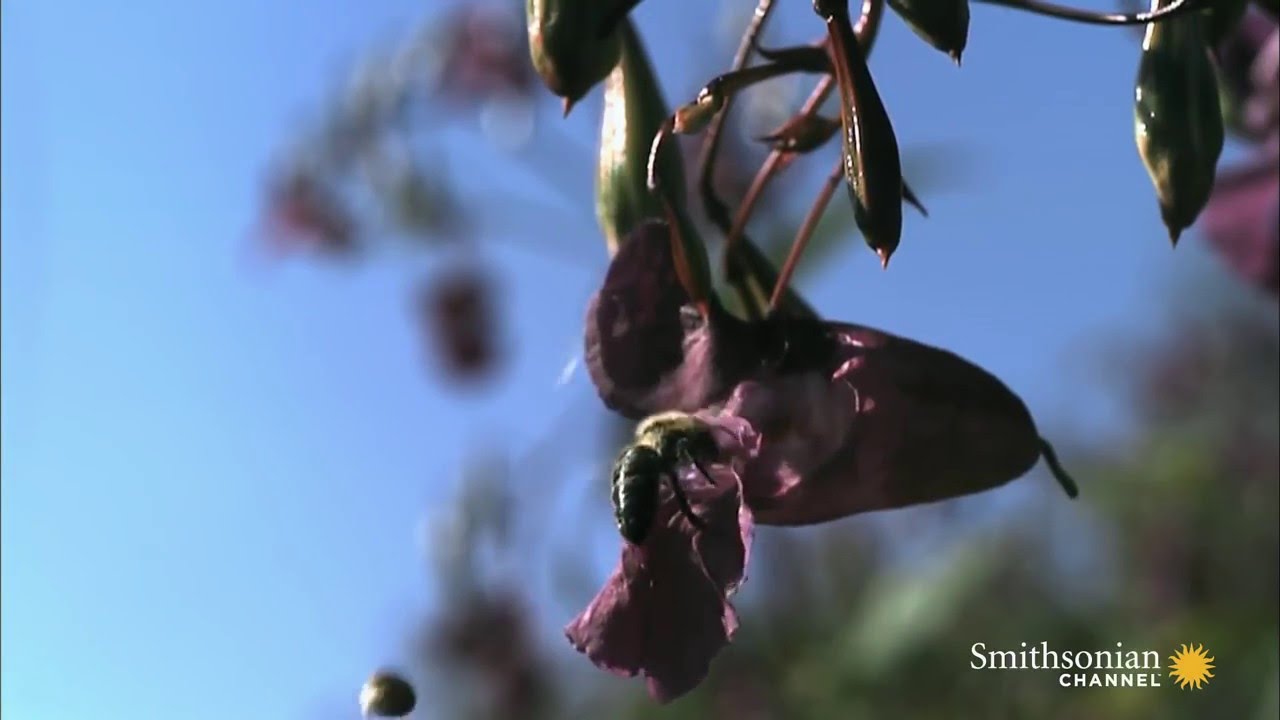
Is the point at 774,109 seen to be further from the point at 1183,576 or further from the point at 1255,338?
the point at 1255,338

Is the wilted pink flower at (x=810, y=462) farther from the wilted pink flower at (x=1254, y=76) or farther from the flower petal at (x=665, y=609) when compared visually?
the wilted pink flower at (x=1254, y=76)

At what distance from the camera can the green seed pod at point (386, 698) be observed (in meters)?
0.36

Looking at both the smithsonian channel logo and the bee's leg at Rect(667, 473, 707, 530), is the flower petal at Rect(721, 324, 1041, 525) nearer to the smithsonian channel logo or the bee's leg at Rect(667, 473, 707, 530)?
the bee's leg at Rect(667, 473, 707, 530)

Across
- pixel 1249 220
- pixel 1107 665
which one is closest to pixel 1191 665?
pixel 1107 665

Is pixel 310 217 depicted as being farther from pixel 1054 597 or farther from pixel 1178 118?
pixel 1178 118

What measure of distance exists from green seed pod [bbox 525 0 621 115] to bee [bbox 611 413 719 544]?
0.09 m

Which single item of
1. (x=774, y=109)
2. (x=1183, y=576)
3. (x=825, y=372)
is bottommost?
(x=1183, y=576)

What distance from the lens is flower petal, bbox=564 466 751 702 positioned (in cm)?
38

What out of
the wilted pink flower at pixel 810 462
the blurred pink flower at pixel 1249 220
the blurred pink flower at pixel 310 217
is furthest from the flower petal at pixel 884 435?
the blurred pink flower at pixel 310 217

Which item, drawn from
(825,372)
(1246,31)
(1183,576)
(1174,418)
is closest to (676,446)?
(825,372)

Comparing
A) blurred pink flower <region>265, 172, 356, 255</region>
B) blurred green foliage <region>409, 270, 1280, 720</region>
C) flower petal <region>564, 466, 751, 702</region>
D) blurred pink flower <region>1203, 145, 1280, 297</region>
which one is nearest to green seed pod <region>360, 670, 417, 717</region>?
flower petal <region>564, 466, 751, 702</region>

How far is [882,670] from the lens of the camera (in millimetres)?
1198

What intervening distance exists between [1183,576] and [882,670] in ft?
2.17

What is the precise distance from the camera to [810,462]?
0.38 meters
